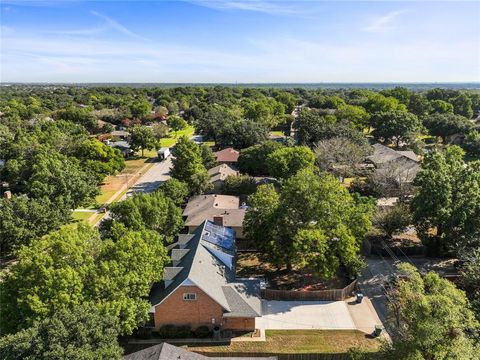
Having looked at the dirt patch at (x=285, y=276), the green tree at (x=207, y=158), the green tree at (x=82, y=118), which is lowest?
the dirt patch at (x=285, y=276)

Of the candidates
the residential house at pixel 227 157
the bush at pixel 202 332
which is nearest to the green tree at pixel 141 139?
the residential house at pixel 227 157

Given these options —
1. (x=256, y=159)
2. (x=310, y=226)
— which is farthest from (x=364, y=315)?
(x=256, y=159)

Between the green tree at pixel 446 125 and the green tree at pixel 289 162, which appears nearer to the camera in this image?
the green tree at pixel 289 162

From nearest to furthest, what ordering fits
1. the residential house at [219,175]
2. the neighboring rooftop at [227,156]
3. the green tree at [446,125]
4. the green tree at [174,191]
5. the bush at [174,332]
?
the bush at [174,332]
the green tree at [174,191]
the residential house at [219,175]
the neighboring rooftop at [227,156]
the green tree at [446,125]

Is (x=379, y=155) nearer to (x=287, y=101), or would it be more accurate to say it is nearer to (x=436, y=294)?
(x=436, y=294)

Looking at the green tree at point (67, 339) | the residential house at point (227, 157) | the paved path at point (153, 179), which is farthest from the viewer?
the residential house at point (227, 157)

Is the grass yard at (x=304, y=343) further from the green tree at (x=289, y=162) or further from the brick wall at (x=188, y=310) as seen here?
the green tree at (x=289, y=162)
